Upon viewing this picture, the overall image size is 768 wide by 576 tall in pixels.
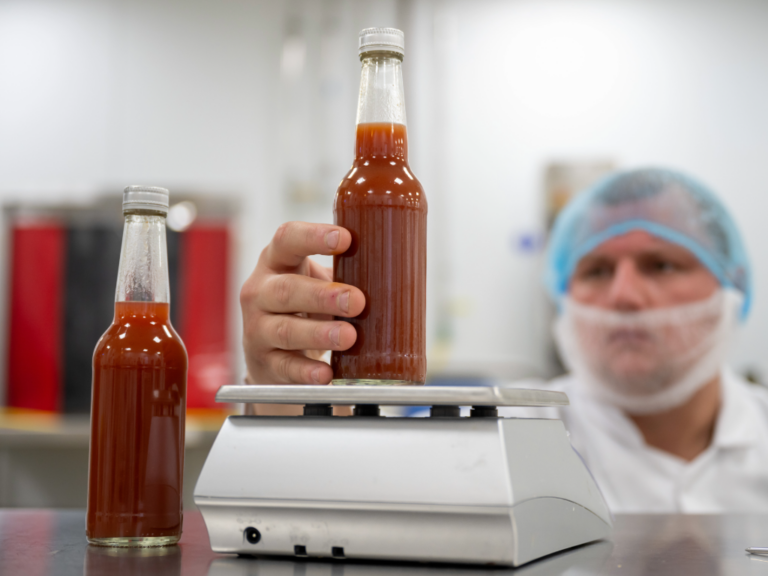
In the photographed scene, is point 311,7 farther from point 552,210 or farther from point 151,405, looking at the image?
point 151,405

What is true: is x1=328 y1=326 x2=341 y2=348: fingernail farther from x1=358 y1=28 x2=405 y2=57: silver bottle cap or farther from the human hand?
x1=358 y1=28 x2=405 y2=57: silver bottle cap

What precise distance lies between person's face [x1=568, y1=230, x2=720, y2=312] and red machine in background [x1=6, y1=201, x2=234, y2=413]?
1.24 m

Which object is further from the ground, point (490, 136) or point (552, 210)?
point (490, 136)

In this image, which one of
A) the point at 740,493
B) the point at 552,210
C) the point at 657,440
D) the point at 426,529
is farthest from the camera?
the point at 552,210

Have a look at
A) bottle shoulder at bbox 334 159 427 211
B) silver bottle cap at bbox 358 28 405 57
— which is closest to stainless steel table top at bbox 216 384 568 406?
bottle shoulder at bbox 334 159 427 211

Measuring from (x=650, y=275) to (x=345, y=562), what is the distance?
1321 millimetres

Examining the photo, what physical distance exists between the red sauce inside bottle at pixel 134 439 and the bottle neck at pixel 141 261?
2 centimetres

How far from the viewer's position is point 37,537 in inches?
20.9

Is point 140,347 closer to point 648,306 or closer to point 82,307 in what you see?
point 648,306


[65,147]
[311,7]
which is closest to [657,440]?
[311,7]

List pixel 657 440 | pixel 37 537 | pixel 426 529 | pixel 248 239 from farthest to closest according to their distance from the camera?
pixel 248 239 < pixel 657 440 < pixel 37 537 < pixel 426 529

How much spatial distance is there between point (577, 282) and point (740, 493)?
51 cm

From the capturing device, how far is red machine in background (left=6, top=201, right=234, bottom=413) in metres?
2.41

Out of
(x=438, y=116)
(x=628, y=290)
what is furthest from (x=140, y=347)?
(x=438, y=116)
